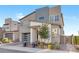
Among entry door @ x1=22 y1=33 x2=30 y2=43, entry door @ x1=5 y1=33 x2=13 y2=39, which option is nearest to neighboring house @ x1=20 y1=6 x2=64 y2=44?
entry door @ x1=22 y1=33 x2=30 y2=43

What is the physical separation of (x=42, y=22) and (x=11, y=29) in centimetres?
61

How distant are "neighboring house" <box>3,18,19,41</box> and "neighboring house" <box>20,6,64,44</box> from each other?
0.32 feet

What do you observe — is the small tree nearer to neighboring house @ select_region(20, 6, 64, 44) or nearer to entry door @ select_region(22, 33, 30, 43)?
neighboring house @ select_region(20, 6, 64, 44)

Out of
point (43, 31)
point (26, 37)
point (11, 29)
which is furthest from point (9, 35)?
point (43, 31)

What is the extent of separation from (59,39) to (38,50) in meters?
0.45

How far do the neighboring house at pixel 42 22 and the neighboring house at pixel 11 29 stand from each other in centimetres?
10

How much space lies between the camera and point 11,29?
303 inches

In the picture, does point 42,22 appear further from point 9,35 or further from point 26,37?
point 9,35

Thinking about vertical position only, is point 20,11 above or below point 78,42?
above

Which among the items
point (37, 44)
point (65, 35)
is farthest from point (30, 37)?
point (65, 35)

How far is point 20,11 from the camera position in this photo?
761cm

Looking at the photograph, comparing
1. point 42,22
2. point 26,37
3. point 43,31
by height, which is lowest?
point 26,37

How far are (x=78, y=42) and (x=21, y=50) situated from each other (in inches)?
42.9
